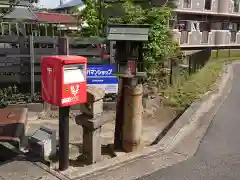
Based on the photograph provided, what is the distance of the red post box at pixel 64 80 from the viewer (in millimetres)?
3967

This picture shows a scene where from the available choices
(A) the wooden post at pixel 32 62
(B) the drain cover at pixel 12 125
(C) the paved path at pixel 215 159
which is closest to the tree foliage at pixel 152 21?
(A) the wooden post at pixel 32 62

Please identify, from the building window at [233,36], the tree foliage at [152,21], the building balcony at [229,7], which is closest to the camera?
the tree foliage at [152,21]

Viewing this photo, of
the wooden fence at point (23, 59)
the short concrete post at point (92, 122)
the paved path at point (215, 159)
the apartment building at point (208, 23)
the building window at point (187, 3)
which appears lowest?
the paved path at point (215, 159)

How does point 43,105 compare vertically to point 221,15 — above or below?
below

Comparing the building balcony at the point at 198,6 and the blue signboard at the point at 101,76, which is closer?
the blue signboard at the point at 101,76

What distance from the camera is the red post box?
397 cm

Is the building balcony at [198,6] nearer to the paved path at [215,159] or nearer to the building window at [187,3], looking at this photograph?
the building window at [187,3]

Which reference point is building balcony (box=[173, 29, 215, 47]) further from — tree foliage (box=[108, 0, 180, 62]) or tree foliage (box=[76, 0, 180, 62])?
tree foliage (box=[108, 0, 180, 62])

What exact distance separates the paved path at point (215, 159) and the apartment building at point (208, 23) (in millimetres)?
20611

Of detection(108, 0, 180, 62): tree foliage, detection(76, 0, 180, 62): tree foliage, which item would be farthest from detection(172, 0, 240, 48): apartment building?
detection(108, 0, 180, 62): tree foliage

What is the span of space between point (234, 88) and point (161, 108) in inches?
191

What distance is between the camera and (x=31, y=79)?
8.00m

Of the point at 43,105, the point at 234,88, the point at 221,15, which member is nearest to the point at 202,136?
the point at 43,105

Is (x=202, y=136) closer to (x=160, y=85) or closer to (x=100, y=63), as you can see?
(x=100, y=63)
